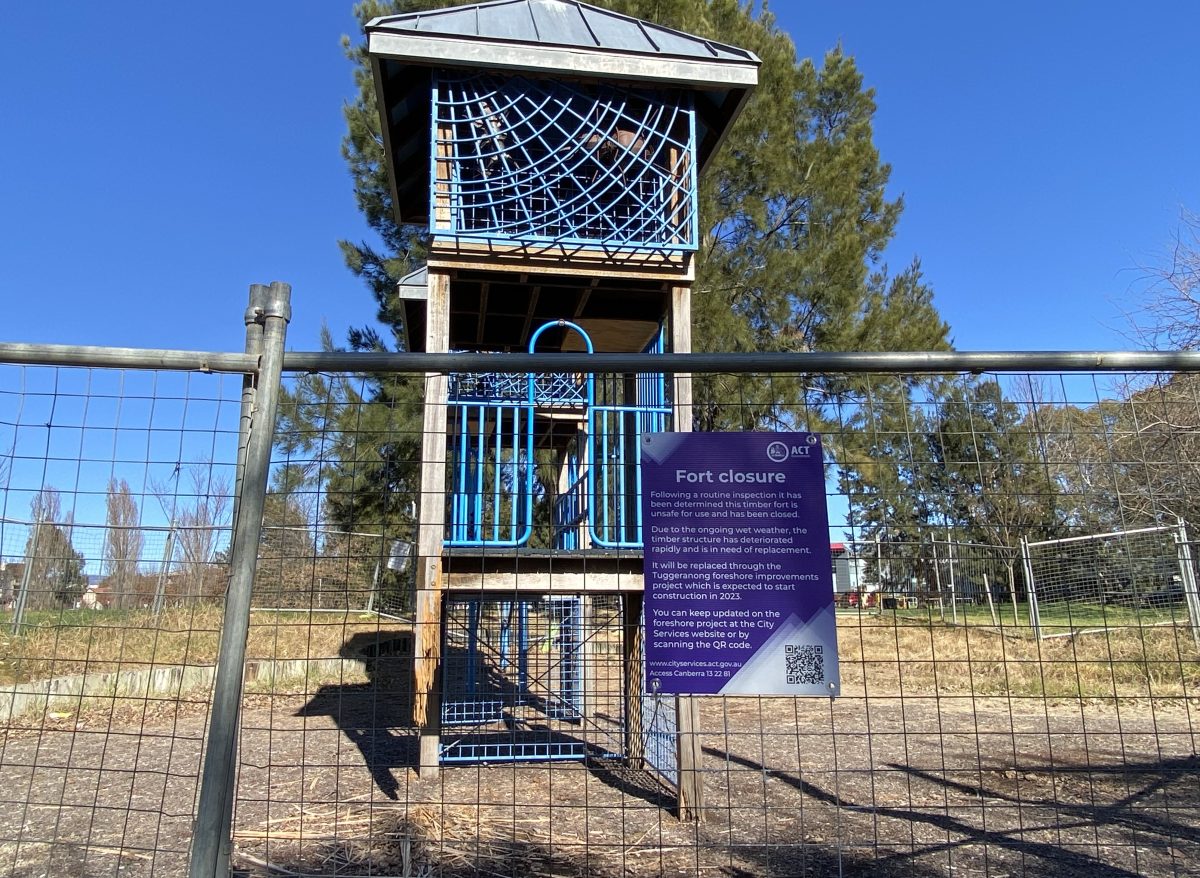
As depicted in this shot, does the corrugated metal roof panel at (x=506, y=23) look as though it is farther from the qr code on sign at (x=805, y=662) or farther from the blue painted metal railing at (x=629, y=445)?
the qr code on sign at (x=805, y=662)

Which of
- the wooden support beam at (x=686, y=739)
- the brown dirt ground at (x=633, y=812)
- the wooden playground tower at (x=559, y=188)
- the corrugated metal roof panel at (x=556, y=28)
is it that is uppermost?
the corrugated metal roof panel at (x=556, y=28)

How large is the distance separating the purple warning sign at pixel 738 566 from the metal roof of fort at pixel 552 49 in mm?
3806

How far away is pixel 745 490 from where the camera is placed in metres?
2.69

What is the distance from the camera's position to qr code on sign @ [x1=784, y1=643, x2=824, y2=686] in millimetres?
2576

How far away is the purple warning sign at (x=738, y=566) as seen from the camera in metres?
2.58

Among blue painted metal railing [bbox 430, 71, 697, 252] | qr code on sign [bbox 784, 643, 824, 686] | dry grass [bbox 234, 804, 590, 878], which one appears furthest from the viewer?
blue painted metal railing [bbox 430, 71, 697, 252]

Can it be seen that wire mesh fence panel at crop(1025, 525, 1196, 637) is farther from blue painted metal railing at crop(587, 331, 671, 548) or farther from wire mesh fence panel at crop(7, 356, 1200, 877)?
blue painted metal railing at crop(587, 331, 671, 548)

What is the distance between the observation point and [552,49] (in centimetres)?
544

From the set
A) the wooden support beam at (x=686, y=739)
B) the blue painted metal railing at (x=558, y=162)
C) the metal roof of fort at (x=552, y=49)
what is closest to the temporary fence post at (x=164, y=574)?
the wooden support beam at (x=686, y=739)

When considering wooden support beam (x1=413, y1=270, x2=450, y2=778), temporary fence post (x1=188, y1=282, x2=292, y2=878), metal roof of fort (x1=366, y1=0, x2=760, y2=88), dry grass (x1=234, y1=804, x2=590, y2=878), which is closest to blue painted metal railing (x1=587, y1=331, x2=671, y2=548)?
wooden support beam (x1=413, y1=270, x2=450, y2=778)

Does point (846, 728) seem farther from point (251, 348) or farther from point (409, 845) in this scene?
point (251, 348)

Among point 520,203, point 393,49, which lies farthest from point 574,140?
point 393,49

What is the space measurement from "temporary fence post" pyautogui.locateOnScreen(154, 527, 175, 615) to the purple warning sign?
1661mm

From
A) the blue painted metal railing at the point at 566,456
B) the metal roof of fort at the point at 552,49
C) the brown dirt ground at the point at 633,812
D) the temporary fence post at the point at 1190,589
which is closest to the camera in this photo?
the temporary fence post at the point at 1190,589
